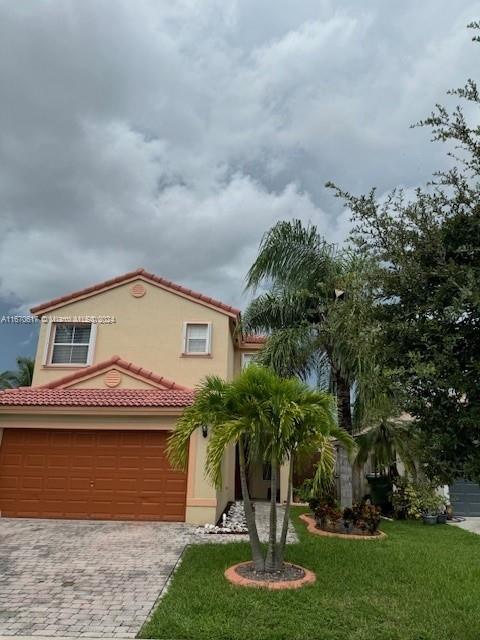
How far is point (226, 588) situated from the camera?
710 centimetres

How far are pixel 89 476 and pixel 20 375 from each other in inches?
960

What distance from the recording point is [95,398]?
13914 mm

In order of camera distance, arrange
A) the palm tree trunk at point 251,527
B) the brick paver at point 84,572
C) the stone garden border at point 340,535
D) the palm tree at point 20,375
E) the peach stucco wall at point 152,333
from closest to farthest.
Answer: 1. the brick paver at point 84,572
2. the palm tree trunk at point 251,527
3. the stone garden border at point 340,535
4. the peach stucco wall at point 152,333
5. the palm tree at point 20,375

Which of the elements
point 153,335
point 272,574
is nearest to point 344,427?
point 272,574

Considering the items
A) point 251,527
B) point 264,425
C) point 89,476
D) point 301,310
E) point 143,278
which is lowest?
point 251,527

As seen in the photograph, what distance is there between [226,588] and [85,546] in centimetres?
452

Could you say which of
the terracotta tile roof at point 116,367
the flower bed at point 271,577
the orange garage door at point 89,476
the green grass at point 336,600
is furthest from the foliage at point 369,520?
the terracotta tile roof at point 116,367

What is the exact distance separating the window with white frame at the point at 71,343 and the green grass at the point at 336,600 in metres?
9.65

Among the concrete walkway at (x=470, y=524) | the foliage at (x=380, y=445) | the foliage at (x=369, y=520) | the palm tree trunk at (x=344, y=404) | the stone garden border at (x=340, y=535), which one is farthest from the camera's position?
the foliage at (x=380, y=445)

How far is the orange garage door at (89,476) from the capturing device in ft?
43.9

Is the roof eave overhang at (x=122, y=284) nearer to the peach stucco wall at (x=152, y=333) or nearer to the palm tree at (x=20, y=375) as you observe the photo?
the peach stucco wall at (x=152, y=333)

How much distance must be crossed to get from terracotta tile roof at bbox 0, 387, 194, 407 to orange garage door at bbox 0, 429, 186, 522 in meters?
0.97

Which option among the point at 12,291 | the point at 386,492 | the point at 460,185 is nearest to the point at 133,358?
the point at 12,291

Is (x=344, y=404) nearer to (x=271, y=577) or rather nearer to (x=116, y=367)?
(x=271, y=577)
